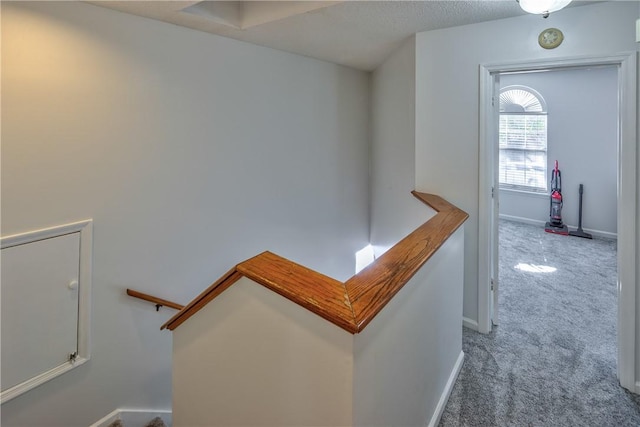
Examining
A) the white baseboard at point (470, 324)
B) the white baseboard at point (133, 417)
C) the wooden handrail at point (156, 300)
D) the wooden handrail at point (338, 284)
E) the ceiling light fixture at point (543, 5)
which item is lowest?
the white baseboard at point (133, 417)

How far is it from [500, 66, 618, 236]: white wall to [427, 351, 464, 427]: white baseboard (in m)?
4.44

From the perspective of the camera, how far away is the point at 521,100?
6.05 metres

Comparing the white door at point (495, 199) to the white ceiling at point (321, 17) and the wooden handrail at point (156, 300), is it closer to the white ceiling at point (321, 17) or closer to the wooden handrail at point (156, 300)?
the white ceiling at point (321, 17)

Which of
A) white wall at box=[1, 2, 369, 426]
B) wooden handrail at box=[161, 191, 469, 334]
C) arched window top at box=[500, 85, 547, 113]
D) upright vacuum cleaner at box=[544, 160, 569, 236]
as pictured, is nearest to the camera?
wooden handrail at box=[161, 191, 469, 334]

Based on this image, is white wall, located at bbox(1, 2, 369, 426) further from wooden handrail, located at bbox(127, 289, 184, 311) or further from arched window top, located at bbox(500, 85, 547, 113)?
arched window top, located at bbox(500, 85, 547, 113)

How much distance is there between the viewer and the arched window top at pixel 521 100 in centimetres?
582

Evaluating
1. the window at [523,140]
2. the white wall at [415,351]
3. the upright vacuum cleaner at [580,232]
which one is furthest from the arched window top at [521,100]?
the white wall at [415,351]

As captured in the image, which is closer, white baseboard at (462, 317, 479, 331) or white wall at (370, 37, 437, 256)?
white baseboard at (462, 317, 479, 331)

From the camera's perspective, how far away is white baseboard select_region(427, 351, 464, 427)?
170cm

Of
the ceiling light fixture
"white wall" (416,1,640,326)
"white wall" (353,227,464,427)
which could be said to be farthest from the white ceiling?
"white wall" (353,227,464,427)

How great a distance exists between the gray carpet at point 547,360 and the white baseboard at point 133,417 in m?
1.98

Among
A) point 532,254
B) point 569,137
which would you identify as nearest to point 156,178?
point 532,254

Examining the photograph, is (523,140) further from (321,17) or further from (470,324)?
(321,17)

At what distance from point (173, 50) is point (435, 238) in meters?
2.05
